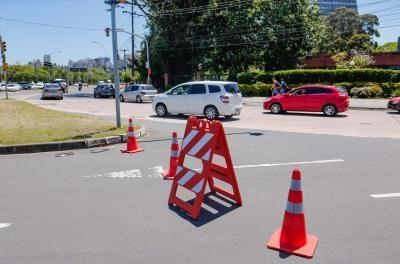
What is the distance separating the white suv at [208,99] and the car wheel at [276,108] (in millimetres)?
3296

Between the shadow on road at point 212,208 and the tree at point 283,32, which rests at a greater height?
the tree at point 283,32

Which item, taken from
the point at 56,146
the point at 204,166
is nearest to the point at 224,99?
the point at 56,146

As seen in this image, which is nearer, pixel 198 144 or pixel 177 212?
pixel 177 212

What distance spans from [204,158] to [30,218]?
2.44 m

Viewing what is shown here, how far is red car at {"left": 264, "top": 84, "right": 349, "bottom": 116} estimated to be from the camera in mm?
19859

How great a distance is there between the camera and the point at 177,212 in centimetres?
572

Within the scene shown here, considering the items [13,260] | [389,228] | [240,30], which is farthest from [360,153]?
[240,30]

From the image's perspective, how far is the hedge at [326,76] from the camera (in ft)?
101

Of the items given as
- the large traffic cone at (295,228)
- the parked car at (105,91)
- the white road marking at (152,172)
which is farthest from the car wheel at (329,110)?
the parked car at (105,91)

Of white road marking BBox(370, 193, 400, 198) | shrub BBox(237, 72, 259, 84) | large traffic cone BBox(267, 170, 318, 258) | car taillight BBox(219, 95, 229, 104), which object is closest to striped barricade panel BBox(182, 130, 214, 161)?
large traffic cone BBox(267, 170, 318, 258)

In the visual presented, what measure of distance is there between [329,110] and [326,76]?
14495mm

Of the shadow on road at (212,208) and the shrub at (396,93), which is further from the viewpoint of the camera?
the shrub at (396,93)

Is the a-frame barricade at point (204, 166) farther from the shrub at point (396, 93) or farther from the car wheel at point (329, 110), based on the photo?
the shrub at point (396, 93)

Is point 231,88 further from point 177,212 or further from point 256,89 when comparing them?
point 256,89
